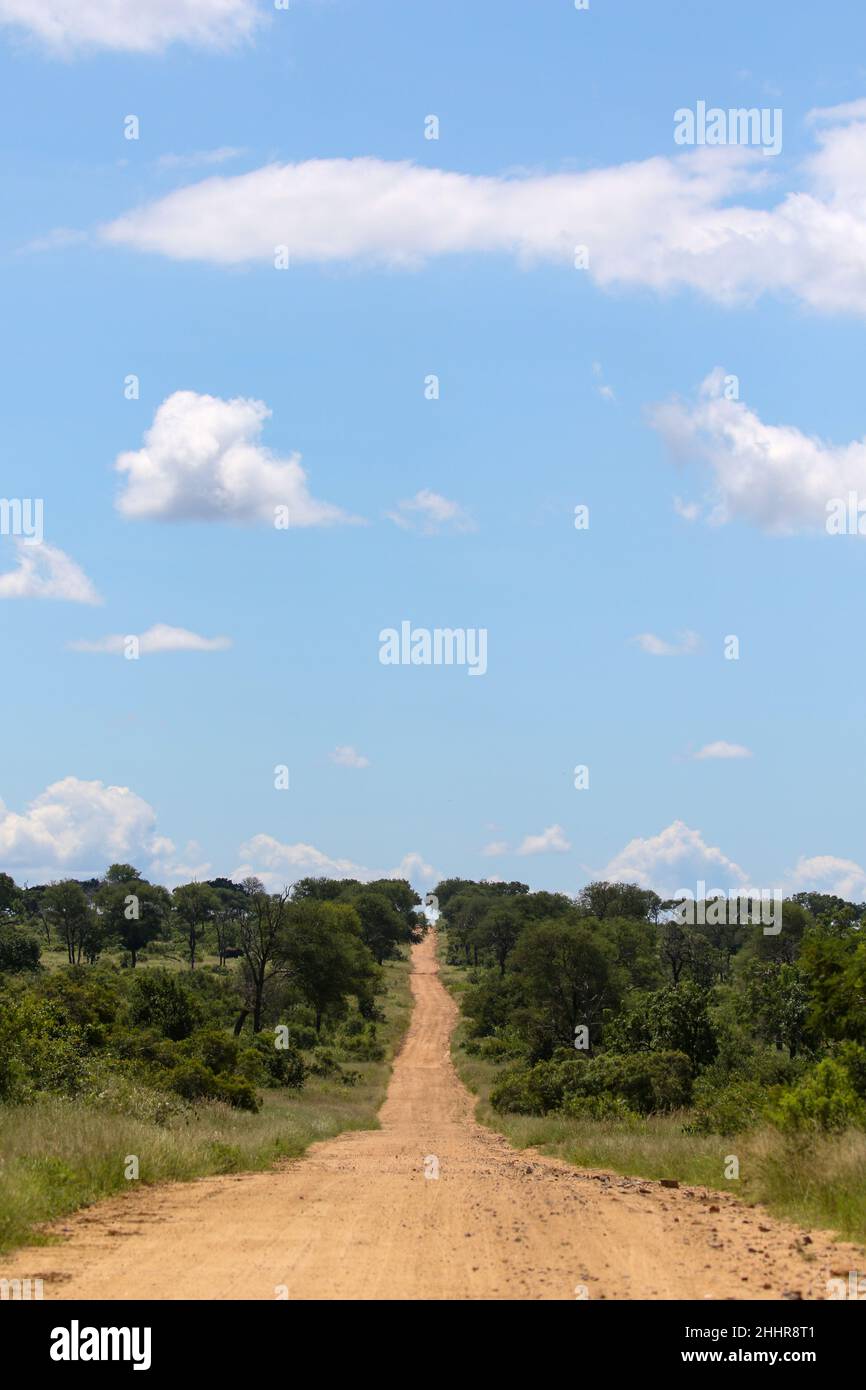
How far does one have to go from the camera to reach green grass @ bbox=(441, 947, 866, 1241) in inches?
564

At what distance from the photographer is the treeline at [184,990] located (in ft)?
84.7

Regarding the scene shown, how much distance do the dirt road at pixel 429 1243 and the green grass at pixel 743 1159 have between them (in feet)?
1.74

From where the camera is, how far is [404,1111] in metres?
45.7

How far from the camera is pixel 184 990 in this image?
39.9 meters

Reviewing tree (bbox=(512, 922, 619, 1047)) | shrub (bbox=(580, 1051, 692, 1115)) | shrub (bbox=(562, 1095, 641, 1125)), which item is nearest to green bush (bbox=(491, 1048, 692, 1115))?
shrub (bbox=(580, 1051, 692, 1115))

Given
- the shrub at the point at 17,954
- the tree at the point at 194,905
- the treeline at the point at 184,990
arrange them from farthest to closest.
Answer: the tree at the point at 194,905 < the shrub at the point at 17,954 < the treeline at the point at 184,990

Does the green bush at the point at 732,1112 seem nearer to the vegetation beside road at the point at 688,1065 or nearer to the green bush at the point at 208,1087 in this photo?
the vegetation beside road at the point at 688,1065

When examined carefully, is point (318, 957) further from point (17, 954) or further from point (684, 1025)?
point (684, 1025)

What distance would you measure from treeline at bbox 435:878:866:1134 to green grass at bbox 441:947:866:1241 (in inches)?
31.5

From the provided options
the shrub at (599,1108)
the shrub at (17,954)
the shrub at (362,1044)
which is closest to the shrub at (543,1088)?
the shrub at (599,1108)

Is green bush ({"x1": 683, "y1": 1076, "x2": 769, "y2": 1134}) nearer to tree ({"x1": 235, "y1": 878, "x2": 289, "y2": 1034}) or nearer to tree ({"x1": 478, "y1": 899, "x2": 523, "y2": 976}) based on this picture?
tree ({"x1": 235, "y1": 878, "x2": 289, "y2": 1034})
